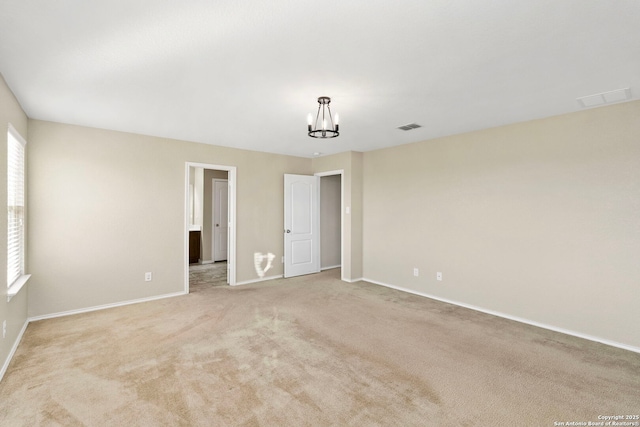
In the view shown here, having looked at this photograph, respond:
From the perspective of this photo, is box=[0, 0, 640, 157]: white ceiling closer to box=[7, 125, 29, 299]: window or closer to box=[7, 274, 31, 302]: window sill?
box=[7, 125, 29, 299]: window

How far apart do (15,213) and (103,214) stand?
3.16ft

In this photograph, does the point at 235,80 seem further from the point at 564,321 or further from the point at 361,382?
the point at 564,321

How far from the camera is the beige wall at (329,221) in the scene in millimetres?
6887

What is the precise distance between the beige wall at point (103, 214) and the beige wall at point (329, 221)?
2403mm

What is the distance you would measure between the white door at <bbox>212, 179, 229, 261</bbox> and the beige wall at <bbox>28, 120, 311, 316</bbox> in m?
2.79

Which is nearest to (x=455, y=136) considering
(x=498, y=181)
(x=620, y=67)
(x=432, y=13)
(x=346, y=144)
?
(x=498, y=181)

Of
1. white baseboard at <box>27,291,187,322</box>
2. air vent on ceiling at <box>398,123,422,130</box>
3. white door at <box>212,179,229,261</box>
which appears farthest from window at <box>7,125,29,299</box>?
white door at <box>212,179,229,261</box>

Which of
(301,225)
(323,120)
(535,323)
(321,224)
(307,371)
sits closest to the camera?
(307,371)

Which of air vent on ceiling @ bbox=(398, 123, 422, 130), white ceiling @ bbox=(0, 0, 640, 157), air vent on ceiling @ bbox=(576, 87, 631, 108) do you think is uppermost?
air vent on ceiling @ bbox=(398, 123, 422, 130)

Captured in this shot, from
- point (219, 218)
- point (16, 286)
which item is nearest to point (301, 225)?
point (219, 218)

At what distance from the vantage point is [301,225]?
625 centimetres

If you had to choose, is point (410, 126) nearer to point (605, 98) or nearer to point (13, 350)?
point (605, 98)

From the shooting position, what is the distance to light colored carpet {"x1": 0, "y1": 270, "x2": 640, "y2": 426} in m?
2.06

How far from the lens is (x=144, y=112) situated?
3.48 meters
